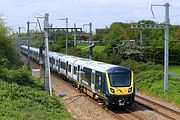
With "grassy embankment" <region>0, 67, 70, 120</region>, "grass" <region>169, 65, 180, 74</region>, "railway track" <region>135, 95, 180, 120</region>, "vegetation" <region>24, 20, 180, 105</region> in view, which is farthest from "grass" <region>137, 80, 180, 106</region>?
"grass" <region>169, 65, 180, 74</region>

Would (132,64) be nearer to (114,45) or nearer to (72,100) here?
(72,100)

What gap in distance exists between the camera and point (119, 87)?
23.1 m

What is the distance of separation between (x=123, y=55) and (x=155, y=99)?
27.0m

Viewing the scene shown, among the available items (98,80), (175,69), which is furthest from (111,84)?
(175,69)

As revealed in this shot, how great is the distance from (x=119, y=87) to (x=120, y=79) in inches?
22.3

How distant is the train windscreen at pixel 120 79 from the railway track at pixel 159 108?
2488mm

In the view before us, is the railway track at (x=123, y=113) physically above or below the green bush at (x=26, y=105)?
below

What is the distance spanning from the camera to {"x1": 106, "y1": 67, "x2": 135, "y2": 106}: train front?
2298 centimetres

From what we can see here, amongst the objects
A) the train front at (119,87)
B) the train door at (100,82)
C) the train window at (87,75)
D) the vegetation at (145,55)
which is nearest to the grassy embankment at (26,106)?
the train door at (100,82)

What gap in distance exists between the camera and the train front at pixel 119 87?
2298 cm

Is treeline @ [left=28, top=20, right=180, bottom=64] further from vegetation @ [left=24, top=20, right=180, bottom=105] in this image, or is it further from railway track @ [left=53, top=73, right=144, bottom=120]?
railway track @ [left=53, top=73, right=144, bottom=120]

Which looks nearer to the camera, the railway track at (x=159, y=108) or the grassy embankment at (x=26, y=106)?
the grassy embankment at (x=26, y=106)

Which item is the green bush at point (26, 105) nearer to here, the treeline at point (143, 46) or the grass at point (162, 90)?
the grass at point (162, 90)

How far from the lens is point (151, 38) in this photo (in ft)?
208
